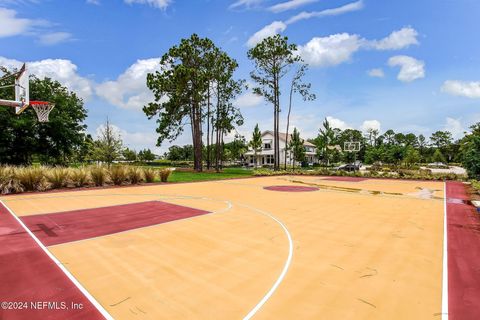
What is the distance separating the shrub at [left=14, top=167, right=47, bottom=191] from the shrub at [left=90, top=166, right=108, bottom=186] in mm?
2772

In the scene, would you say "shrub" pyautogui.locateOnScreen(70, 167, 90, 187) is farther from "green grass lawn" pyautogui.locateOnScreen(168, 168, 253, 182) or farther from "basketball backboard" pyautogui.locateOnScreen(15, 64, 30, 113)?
"green grass lawn" pyautogui.locateOnScreen(168, 168, 253, 182)

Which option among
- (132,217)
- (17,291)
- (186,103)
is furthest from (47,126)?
(17,291)

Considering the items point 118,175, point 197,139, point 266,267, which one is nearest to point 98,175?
point 118,175

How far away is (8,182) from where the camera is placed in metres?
14.3

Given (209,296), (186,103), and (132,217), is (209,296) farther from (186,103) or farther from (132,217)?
(186,103)

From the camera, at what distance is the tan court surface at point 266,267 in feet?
12.8

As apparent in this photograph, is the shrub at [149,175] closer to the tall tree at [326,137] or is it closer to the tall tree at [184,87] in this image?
the tall tree at [184,87]

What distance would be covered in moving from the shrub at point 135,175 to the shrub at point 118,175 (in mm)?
334

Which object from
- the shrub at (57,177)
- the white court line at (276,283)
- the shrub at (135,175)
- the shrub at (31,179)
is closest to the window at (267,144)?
the shrub at (135,175)

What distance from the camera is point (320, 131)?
50.5 metres

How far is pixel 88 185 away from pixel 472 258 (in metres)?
19.4

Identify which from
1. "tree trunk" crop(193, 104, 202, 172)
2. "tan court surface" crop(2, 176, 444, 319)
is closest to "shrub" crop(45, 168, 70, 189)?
"tan court surface" crop(2, 176, 444, 319)

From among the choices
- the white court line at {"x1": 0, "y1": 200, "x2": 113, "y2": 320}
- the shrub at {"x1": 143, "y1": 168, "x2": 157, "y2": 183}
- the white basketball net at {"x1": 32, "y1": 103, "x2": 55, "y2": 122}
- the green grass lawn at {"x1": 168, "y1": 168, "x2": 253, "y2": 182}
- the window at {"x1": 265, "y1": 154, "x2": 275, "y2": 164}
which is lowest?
the white court line at {"x1": 0, "y1": 200, "x2": 113, "y2": 320}

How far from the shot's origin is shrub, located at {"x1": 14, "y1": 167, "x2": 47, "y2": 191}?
14805mm
